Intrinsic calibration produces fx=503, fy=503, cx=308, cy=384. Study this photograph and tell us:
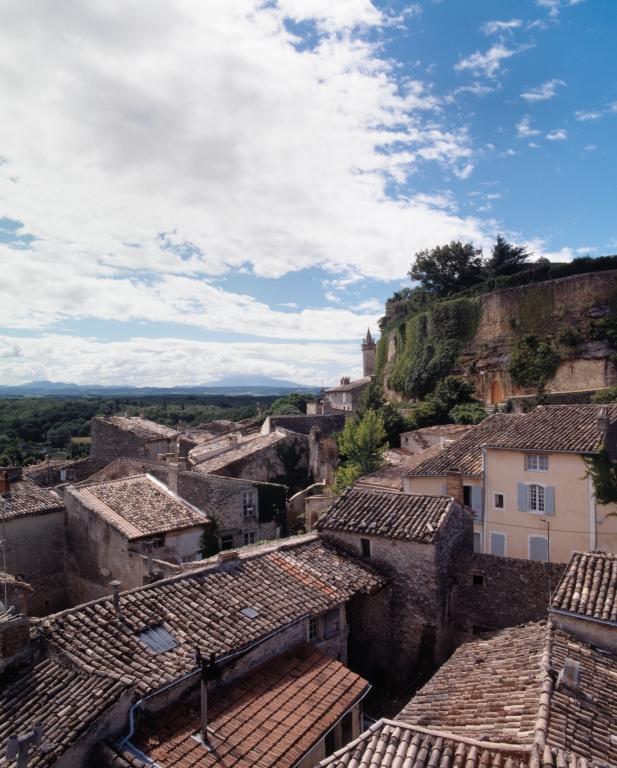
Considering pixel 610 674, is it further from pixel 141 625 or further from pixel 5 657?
pixel 5 657

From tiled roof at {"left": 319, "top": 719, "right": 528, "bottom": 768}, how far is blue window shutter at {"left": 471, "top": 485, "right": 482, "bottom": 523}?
53.2ft

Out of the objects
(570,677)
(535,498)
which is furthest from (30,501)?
(535,498)

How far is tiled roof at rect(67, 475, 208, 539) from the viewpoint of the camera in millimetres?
20234

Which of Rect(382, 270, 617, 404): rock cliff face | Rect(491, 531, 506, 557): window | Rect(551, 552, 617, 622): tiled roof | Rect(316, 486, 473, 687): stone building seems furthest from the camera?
Rect(382, 270, 617, 404): rock cliff face

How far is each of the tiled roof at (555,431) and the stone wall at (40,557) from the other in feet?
65.6

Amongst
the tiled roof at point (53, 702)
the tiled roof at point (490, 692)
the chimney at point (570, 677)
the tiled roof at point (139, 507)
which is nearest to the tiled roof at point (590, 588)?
the tiled roof at point (490, 692)

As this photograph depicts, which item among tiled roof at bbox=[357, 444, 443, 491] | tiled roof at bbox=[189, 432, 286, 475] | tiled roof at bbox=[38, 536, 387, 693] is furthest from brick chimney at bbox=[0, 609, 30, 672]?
tiled roof at bbox=[189, 432, 286, 475]

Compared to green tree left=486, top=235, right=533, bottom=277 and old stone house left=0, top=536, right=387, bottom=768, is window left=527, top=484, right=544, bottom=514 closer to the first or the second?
old stone house left=0, top=536, right=387, bottom=768

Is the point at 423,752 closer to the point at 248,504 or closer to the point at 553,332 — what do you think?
the point at 248,504

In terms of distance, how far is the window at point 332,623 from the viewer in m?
13.7

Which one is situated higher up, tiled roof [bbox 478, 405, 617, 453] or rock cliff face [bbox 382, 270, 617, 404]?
rock cliff face [bbox 382, 270, 617, 404]

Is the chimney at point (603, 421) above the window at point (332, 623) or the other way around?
above

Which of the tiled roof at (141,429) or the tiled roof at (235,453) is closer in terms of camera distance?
the tiled roof at (235,453)

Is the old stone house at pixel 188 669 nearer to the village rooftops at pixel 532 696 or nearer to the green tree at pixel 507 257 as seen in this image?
the village rooftops at pixel 532 696
